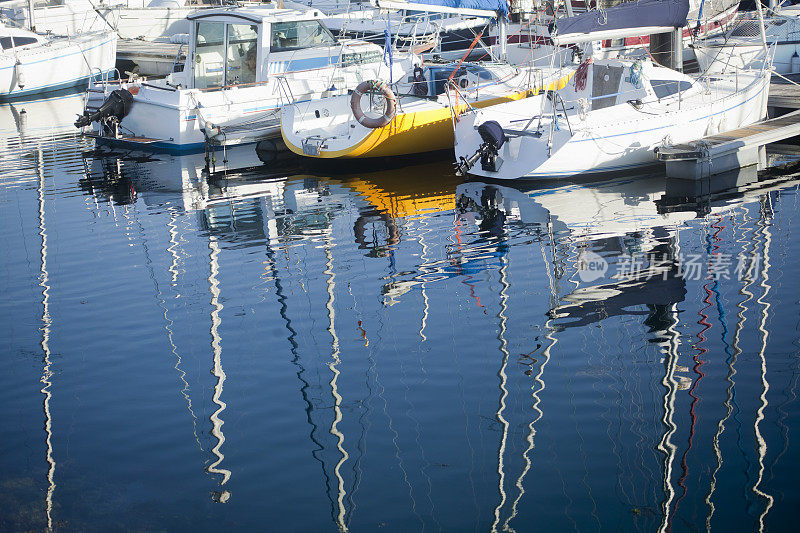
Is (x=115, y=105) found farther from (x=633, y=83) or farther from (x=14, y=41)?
(x=14, y=41)

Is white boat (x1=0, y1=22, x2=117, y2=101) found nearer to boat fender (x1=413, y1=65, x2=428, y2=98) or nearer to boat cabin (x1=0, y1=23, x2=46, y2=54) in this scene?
boat cabin (x1=0, y1=23, x2=46, y2=54)

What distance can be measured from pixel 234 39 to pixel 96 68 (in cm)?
1479

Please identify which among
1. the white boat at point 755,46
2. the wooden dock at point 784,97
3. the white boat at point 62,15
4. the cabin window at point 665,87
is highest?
the white boat at point 62,15

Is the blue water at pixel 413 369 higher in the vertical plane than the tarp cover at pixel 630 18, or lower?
lower

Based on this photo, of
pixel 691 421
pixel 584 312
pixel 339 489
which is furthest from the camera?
pixel 584 312

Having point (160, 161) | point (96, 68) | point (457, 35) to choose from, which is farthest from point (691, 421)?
point (96, 68)

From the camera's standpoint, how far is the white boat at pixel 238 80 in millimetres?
20578

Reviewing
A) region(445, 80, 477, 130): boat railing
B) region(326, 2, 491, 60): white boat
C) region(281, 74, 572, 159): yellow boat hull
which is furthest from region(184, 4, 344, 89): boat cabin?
region(326, 2, 491, 60): white boat

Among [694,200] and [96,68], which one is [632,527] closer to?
[694,200]

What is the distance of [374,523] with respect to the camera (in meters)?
6.25

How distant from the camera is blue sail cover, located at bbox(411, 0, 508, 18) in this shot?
1817 cm

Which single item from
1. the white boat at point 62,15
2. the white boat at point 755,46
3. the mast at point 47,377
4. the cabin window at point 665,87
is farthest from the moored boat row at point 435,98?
the white boat at point 62,15

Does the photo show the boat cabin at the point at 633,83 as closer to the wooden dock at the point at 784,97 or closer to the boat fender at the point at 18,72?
the wooden dock at the point at 784,97

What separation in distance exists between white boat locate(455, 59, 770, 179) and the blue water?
1.05 m
